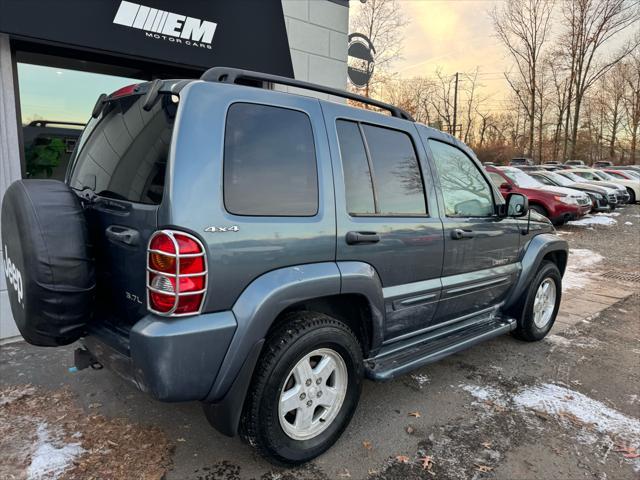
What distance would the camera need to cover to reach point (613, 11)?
3003 cm

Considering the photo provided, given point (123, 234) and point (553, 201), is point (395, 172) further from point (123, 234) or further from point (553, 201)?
point (553, 201)

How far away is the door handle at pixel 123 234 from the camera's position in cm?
217

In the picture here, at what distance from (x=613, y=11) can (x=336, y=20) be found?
106 feet

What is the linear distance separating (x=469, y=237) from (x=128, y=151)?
96.8 inches

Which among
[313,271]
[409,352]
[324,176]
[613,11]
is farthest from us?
[613,11]

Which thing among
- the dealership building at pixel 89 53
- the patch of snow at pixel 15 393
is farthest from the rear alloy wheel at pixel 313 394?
the dealership building at pixel 89 53

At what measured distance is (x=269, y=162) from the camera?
237 centimetres

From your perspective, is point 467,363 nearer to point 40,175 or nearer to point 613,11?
point 40,175

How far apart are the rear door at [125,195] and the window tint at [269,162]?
32 cm

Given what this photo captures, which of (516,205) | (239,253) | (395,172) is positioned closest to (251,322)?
(239,253)

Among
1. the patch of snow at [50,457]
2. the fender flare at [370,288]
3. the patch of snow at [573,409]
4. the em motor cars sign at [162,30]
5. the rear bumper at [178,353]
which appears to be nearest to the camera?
the rear bumper at [178,353]

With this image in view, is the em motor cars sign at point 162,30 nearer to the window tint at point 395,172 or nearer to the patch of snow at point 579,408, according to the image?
the window tint at point 395,172

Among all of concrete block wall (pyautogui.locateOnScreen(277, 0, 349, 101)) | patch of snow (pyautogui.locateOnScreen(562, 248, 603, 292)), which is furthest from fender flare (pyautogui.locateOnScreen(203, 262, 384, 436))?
patch of snow (pyautogui.locateOnScreen(562, 248, 603, 292))

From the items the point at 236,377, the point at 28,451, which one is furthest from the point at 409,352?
the point at 28,451
